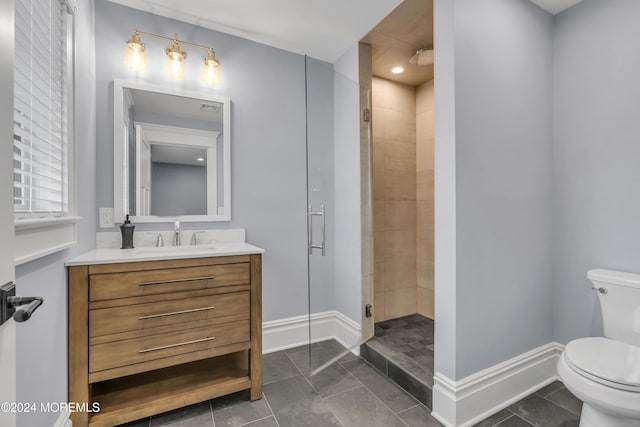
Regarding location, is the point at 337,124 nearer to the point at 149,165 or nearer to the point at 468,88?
the point at 468,88

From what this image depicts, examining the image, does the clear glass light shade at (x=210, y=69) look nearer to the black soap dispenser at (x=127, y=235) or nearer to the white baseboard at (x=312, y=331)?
the black soap dispenser at (x=127, y=235)

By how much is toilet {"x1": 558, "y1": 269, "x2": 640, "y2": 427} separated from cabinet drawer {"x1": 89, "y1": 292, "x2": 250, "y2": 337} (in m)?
1.64

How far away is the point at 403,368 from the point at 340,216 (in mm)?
1106

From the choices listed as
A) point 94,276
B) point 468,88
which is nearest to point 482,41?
point 468,88

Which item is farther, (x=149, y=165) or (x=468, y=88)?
(x=149, y=165)

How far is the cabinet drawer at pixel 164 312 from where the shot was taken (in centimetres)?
145

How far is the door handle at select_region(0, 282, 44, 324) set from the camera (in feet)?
2.01

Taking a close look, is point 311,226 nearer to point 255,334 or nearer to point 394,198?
point 255,334

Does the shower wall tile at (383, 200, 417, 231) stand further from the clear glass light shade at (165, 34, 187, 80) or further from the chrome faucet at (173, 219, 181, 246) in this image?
the clear glass light shade at (165, 34, 187, 80)

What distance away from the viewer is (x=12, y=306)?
2.09ft

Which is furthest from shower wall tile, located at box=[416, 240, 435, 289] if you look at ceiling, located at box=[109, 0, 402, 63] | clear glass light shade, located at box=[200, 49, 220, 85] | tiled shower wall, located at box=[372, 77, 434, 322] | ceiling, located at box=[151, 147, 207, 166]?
clear glass light shade, located at box=[200, 49, 220, 85]

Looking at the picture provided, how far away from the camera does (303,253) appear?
99.9 inches

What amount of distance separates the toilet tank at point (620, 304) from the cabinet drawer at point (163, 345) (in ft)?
6.73

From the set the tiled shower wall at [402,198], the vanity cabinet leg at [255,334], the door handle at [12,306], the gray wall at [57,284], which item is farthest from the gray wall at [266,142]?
the door handle at [12,306]
